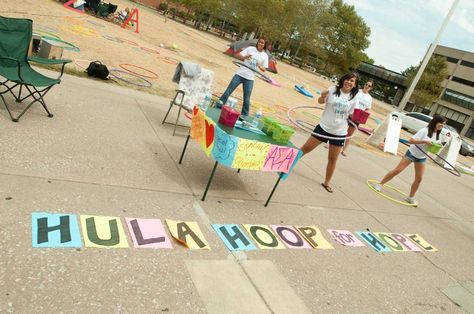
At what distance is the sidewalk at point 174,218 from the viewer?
277 cm

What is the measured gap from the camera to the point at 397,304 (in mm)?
3883

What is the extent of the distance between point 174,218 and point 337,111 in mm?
3397

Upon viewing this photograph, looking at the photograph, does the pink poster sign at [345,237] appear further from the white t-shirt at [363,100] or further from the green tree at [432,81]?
the green tree at [432,81]

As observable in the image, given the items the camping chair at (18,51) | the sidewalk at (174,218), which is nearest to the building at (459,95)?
the sidewalk at (174,218)

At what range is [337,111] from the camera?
6.05 meters

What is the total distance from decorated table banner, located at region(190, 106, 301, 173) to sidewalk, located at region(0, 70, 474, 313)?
587 millimetres

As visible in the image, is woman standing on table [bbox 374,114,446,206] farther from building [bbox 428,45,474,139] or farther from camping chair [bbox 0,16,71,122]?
building [bbox 428,45,474,139]

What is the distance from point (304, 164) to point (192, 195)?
3.87 metres

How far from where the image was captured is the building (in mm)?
61469

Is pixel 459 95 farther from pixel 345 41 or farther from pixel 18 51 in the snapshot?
pixel 18 51

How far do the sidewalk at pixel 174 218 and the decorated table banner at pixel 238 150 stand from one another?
59 cm

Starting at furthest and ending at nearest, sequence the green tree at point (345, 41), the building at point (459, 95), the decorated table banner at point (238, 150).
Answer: the green tree at point (345, 41) → the building at point (459, 95) → the decorated table banner at point (238, 150)

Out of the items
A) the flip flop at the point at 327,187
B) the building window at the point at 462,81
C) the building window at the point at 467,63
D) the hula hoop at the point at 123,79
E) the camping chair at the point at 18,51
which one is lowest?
the hula hoop at the point at 123,79

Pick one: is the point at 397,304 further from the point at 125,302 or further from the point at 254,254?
the point at 125,302
